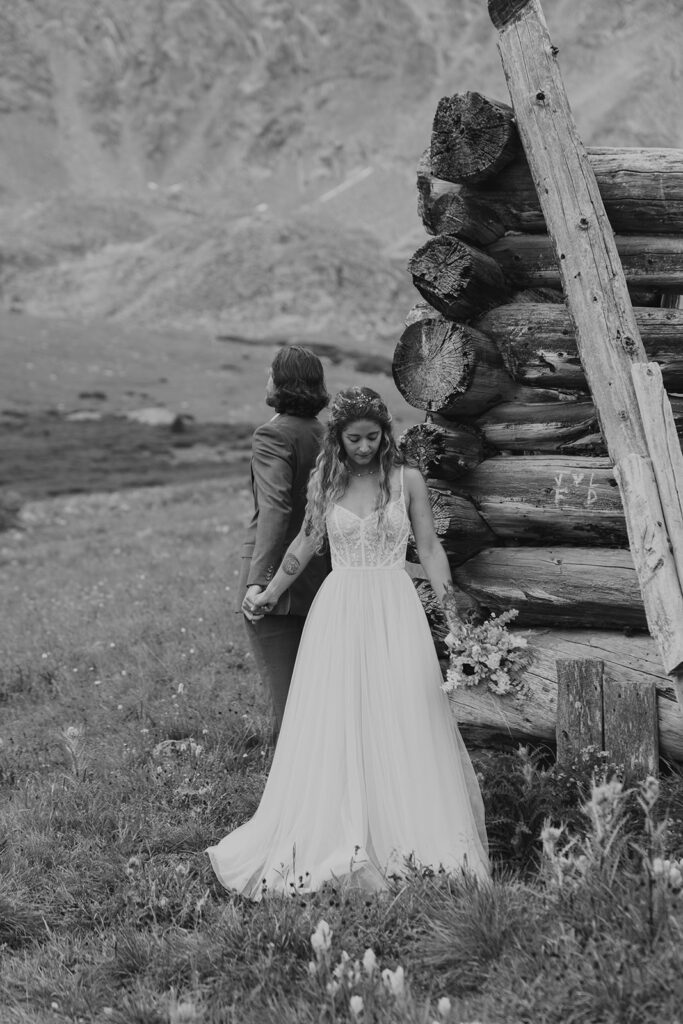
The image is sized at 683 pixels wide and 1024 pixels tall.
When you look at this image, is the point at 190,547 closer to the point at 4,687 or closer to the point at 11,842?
the point at 4,687

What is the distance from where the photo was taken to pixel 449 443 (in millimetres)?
7328

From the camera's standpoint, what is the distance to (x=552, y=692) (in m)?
6.68

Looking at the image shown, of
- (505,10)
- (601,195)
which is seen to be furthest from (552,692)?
(505,10)

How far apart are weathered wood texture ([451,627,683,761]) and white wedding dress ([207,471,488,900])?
0.54 m

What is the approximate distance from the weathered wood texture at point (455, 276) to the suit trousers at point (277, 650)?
8.08ft

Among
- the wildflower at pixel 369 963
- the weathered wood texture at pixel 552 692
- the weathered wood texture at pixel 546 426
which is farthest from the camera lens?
the weathered wood texture at pixel 546 426

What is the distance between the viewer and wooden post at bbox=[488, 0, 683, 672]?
6.08 metres

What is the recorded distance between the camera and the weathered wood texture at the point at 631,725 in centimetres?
614

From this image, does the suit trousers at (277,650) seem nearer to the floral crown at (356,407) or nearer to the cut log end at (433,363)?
the floral crown at (356,407)

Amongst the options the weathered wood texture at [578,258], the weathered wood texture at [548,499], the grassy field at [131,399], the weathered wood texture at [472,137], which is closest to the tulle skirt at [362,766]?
the weathered wood texture at [548,499]

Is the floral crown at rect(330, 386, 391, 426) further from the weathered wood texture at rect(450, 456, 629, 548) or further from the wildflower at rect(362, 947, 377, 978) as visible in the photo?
the wildflower at rect(362, 947, 377, 978)

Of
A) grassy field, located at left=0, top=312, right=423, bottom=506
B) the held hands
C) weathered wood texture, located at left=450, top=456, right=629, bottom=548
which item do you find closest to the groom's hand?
the held hands

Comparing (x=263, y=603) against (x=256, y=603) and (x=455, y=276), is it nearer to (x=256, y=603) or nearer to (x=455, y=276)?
(x=256, y=603)

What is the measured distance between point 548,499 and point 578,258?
5.43 feet
